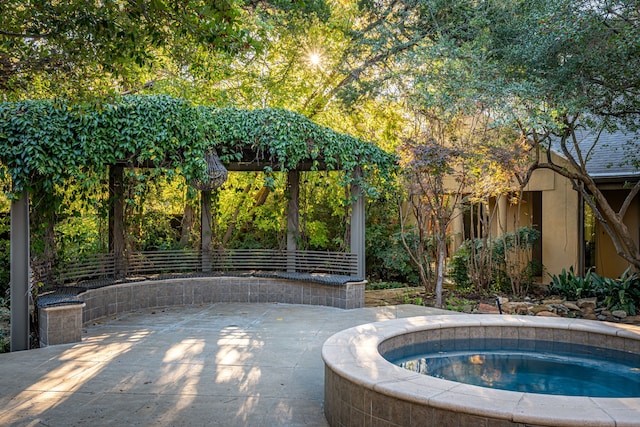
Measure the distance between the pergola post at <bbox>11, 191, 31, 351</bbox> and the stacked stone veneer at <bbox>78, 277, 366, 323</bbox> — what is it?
4.89 feet

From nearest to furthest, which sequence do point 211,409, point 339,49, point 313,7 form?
point 211,409 < point 313,7 < point 339,49

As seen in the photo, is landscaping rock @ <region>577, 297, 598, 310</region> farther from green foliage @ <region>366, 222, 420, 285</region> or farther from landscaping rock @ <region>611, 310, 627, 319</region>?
green foliage @ <region>366, 222, 420, 285</region>

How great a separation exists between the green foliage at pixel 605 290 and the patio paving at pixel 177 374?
2.54 metres

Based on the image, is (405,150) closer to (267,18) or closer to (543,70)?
(543,70)

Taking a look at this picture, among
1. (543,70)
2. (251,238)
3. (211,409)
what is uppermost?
(543,70)

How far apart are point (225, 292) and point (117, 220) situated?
236 cm

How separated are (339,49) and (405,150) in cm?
490

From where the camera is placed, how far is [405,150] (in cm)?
887

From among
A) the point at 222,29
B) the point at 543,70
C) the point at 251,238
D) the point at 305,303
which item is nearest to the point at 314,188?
the point at 251,238

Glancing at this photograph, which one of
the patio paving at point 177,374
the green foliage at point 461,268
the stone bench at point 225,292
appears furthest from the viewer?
the green foliage at point 461,268

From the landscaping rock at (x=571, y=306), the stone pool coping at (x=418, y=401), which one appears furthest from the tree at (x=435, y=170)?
the stone pool coping at (x=418, y=401)

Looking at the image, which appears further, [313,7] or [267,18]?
[267,18]

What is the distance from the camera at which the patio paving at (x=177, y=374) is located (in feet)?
14.1

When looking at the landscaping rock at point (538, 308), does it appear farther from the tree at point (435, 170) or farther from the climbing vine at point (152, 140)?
the climbing vine at point (152, 140)
